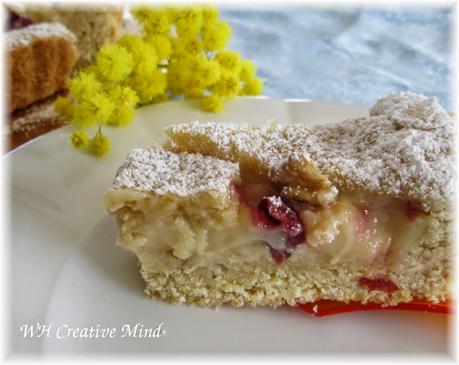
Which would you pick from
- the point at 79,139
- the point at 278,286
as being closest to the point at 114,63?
the point at 79,139

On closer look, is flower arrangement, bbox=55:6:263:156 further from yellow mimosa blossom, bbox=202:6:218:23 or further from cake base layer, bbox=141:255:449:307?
cake base layer, bbox=141:255:449:307

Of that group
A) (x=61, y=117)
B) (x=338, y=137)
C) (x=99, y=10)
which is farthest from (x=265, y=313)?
(x=99, y=10)

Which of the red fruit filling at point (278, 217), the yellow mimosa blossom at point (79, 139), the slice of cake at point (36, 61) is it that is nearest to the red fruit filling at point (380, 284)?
the red fruit filling at point (278, 217)

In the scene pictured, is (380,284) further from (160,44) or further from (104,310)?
(160,44)

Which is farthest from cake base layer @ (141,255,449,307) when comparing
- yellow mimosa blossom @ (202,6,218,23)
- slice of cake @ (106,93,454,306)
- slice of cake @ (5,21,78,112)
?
slice of cake @ (5,21,78,112)

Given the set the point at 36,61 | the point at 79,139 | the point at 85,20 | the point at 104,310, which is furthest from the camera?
the point at 85,20

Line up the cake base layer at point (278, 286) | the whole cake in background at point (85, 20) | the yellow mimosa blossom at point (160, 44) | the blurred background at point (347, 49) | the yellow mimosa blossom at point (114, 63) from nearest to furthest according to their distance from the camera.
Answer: the cake base layer at point (278, 286) → the yellow mimosa blossom at point (114, 63) → the yellow mimosa blossom at point (160, 44) → the blurred background at point (347, 49) → the whole cake in background at point (85, 20)

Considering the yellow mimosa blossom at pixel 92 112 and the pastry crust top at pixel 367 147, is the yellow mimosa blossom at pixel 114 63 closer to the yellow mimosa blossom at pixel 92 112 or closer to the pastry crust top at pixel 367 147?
the yellow mimosa blossom at pixel 92 112
